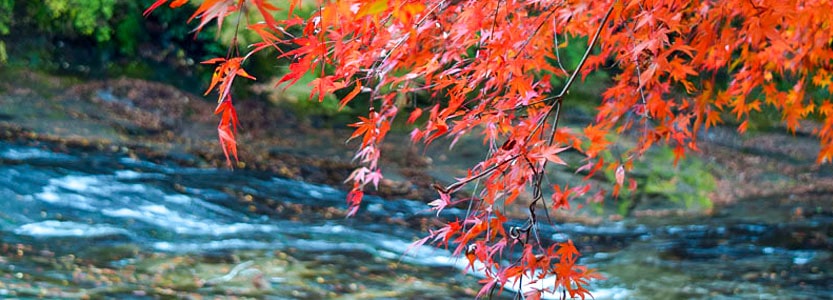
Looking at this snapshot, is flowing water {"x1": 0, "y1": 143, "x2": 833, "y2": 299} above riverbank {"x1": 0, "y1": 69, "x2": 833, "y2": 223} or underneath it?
underneath

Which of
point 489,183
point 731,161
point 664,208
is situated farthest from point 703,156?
point 489,183

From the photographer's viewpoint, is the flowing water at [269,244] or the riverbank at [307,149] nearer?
the flowing water at [269,244]

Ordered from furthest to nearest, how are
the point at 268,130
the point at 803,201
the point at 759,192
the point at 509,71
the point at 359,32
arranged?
the point at 268,130
the point at 759,192
the point at 803,201
the point at 509,71
the point at 359,32

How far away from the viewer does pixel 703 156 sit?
1139 centimetres

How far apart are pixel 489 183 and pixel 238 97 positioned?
1071cm

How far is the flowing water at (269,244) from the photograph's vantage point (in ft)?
16.4

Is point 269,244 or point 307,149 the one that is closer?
point 269,244

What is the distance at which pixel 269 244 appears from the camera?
19.6 ft

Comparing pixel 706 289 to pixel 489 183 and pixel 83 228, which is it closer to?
pixel 489 183

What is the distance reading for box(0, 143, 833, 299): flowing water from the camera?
4992mm

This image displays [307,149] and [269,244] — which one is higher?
[307,149]

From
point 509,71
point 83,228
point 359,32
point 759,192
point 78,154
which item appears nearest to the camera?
point 359,32

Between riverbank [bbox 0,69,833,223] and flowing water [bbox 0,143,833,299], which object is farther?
riverbank [bbox 0,69,833,223]

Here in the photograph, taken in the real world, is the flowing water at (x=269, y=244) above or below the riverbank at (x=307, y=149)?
below
